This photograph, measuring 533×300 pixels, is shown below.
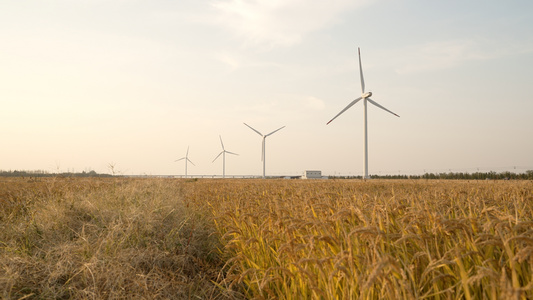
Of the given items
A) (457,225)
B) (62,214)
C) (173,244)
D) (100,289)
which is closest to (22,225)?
(62,214)

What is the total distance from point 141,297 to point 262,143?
66.5 meters

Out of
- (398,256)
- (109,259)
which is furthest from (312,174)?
(398,256)

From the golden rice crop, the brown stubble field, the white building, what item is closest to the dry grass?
the brown stubble field

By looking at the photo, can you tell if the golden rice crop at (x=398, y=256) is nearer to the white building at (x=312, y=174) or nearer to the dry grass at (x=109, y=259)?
the dry grass at (x=109, y=259)

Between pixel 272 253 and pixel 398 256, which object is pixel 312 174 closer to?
pixel 272 253

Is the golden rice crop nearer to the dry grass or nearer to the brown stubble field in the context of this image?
the brown stubble field

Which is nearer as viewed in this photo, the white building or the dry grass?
the dry grass

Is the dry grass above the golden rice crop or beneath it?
beneath

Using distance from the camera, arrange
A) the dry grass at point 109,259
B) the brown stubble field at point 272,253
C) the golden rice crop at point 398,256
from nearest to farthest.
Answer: the golden rice crop at point 398,256 → the brown stubble field at point 272,253 → the dry grass at point 109,259

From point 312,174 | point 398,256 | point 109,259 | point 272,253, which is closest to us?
point 398,256

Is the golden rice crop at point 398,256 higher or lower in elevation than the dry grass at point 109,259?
higher

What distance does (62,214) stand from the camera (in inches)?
Result: 401

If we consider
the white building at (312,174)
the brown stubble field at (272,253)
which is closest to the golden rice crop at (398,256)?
the brown stubble field at (272,253)

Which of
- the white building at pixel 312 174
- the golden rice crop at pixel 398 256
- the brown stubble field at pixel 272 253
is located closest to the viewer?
the golden rice crop at pixel 398 256
